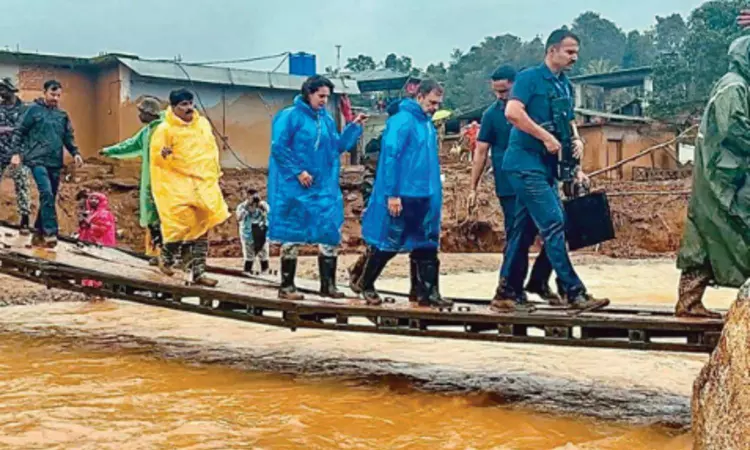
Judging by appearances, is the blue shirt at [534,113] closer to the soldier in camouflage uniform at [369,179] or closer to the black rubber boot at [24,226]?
the soldier in camouflage uniform at [369,179]

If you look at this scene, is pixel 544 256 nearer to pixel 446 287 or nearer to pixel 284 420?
pixel 284 420

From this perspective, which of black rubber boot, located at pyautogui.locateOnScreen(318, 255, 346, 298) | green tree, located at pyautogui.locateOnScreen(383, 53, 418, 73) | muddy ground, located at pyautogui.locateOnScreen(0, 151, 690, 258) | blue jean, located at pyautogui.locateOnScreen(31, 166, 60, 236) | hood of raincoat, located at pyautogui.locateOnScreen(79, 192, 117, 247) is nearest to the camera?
black rubber boot, located at pyautogui.locateOnScreen(318, 255, 346, 298)

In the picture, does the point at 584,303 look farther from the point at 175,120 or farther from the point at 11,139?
the point at 11,139

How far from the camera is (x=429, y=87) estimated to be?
686 centimetres

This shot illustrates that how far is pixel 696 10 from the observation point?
4156cm

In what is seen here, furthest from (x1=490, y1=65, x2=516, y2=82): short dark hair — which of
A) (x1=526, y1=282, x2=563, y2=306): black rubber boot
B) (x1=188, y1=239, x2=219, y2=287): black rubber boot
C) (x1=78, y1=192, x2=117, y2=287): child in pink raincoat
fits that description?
(x1=78, y1=192, x2=117, y2=287): child in pink raincoat

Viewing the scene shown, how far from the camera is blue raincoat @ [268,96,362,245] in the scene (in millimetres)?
7254

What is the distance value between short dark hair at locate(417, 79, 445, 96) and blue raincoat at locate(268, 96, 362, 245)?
0.83 metres

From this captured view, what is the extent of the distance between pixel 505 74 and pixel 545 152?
4.21 ft

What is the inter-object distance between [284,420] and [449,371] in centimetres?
213

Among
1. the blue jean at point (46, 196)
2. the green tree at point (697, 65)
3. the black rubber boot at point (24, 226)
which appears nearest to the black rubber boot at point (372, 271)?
the blue jean at point (46, 196)

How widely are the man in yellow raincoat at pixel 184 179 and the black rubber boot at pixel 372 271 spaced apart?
1679mm

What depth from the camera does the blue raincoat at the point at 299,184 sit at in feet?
23.8

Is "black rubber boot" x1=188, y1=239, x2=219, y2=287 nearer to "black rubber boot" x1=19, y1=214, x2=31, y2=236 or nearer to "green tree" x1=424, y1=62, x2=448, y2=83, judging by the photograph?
"black rubber boot" x1=19, y1=214, x2=31, y2=236
